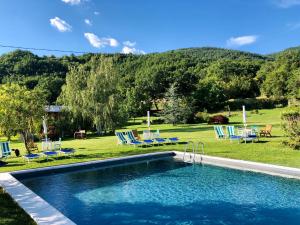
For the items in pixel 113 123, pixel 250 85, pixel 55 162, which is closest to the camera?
pixel 55 162

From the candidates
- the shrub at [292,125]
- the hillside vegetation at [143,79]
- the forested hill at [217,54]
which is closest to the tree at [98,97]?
the hillside vegetation at [143,79]

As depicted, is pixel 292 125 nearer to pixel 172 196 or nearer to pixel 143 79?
pixel 172 196

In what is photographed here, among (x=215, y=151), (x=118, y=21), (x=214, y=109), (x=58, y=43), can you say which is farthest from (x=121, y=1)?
(x=214, y=109)

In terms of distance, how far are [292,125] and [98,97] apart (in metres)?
18.7

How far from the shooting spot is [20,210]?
701 cm

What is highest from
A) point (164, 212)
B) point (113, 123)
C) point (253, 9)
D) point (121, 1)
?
point (253, 9)

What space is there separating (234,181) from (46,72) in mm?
42754

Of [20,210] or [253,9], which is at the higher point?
[253,9]

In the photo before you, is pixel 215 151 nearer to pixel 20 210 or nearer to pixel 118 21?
pixel 20 210

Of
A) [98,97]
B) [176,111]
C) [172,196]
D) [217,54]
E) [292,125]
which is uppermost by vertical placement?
[217,54]

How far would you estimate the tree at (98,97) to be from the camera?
29156 millimetres

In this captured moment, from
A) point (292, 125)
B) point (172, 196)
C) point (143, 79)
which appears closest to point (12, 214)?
point (172, 196)

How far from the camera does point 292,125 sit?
46.2ft

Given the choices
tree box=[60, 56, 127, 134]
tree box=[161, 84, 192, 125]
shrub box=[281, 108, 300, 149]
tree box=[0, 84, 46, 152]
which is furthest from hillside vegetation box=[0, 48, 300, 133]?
shrub box=[281, 108, 300, 149]
